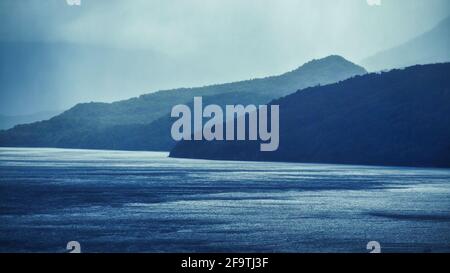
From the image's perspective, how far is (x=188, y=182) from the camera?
6656 centimetres

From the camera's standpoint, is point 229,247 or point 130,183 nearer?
point 229,247

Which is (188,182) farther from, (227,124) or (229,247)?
(227,124)

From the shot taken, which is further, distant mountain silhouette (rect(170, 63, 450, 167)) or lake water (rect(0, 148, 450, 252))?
distant mountain silhouette (rect(170, 63, 450, 167))

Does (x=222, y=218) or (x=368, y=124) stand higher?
(x=368, y=124)

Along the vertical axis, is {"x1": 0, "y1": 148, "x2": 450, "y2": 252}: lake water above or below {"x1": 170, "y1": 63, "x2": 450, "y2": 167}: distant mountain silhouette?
below

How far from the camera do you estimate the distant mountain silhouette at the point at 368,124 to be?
127 metres

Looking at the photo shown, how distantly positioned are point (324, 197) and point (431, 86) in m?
97.9

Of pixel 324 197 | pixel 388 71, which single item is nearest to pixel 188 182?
pixel 324 197

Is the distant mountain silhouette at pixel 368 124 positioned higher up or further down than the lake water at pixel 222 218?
higher up

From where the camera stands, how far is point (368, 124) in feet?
454

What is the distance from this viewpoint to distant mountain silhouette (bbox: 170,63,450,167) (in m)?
127

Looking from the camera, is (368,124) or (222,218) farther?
(368,124)
